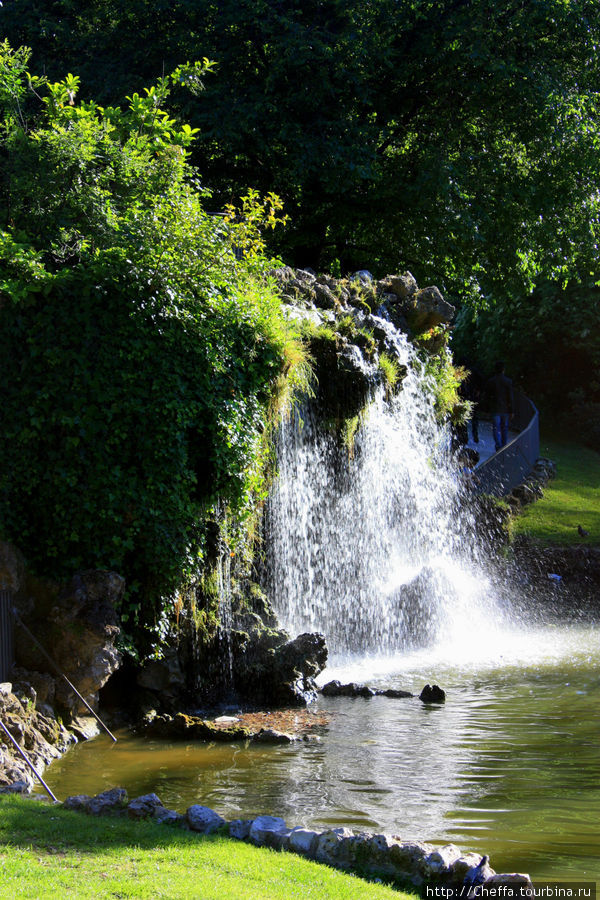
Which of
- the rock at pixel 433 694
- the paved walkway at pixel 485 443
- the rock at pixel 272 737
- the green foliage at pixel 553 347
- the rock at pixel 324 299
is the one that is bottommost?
the rock at pixel 272 737

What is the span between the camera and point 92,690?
9805 mm

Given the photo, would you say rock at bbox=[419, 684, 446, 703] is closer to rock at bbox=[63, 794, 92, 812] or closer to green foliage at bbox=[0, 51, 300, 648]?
green foliage at bbox=[0, 51, 300, 648]

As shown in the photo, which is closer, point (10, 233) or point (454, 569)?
point (10, 233)

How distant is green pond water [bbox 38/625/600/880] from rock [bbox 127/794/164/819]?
75 centimetres

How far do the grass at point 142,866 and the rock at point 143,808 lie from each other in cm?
13

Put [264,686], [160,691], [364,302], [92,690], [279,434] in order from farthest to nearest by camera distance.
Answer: [364,302], [279,434], [264,686], [160,691], [92,690]

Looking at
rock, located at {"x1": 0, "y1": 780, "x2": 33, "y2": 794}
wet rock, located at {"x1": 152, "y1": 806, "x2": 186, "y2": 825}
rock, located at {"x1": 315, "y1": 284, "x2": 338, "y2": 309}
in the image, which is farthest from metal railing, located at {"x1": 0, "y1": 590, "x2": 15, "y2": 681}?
rock, located at {"x1": 315, "y1": 284, "x2": 338, "y2": 309}

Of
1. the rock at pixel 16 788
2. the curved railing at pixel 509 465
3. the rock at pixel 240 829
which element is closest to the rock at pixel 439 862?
the rock at pixel 240 829

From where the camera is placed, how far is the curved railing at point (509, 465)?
2323 cm

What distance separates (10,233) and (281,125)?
10.6 meters

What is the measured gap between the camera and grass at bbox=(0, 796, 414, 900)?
16.8ft

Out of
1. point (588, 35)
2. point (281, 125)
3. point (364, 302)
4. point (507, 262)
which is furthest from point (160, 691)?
point (588, 35)

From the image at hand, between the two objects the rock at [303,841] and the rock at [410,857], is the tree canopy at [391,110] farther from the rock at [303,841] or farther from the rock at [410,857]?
the rock at [410,857]

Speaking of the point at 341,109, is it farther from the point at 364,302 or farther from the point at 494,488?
the point at 494,488
